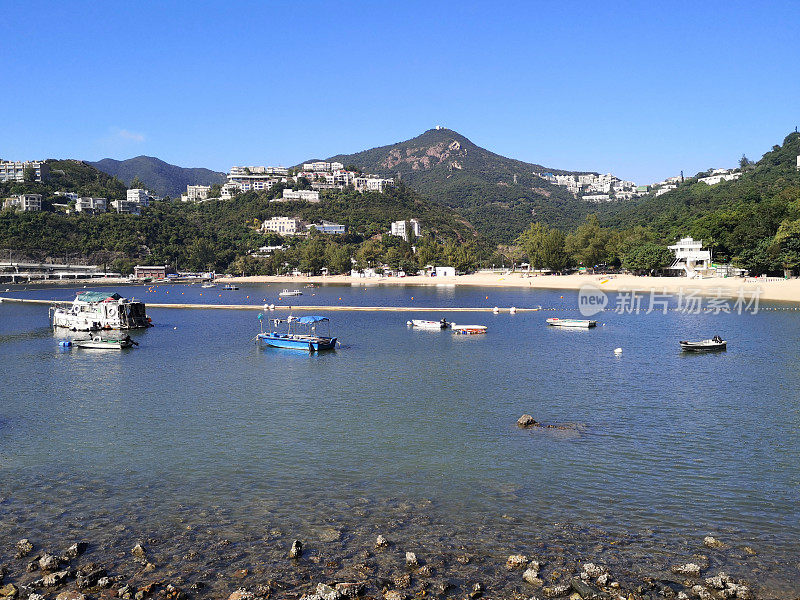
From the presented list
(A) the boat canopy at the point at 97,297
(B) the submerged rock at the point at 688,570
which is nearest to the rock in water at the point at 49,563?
(B) the submerged rock at the point at 688,570

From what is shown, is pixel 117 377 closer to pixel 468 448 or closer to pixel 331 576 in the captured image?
pixel 468 448

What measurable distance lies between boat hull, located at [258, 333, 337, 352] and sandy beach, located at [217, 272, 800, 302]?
234ft

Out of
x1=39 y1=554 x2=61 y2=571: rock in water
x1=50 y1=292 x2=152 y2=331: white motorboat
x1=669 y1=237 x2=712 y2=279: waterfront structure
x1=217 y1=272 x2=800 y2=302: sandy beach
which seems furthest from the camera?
x1=669 y1=237 x2=712 y2=279: waterfront structure

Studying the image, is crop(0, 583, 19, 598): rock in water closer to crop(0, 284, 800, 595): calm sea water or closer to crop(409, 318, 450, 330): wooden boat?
crop(0, 284, 800, 595): calm sea water

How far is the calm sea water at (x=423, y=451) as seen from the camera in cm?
1833

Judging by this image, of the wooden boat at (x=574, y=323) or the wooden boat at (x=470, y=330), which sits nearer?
the wooden boat at (x=470, y=330)

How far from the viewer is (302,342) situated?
53250mm

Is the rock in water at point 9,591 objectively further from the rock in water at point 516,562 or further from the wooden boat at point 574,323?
Answer: the wooden boat at point 574,323

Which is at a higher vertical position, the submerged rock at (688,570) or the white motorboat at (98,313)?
the white motorboat at (98,313)

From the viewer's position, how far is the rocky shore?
14.6m

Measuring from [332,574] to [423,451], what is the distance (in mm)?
10467

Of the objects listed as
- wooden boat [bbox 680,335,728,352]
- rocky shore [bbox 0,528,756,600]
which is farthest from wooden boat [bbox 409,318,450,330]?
rocky shore [bbox 0,528,756,600]

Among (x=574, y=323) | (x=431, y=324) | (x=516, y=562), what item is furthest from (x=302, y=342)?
(x=516, y=562)

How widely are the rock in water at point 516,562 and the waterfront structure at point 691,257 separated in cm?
11954
